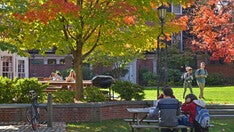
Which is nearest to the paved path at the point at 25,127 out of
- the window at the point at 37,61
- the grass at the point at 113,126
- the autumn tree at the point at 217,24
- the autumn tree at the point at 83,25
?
the grass at the point at 113,126

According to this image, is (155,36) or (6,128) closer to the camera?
(6,128)

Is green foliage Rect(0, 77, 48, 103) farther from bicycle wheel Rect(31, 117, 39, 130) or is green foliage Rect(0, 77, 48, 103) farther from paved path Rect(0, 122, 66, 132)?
bicycle wheel Rect(31, 117, 39, 130)

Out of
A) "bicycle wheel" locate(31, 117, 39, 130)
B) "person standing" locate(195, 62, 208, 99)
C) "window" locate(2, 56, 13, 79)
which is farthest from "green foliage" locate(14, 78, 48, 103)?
"window" locate(2, 56, 13, 79)

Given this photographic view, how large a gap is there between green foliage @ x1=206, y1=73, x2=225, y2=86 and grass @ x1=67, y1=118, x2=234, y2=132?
23.4 meters

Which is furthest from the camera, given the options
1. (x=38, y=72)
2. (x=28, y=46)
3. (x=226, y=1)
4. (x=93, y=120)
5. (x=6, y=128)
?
(x=38, y=72)

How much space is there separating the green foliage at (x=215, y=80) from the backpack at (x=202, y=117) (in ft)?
93.2

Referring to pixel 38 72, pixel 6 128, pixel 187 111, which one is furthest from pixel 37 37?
pixel 38 72

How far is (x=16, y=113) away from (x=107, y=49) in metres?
4.45

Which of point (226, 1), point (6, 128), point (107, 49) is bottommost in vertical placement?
point (6, 128)

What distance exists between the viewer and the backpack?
10602mm

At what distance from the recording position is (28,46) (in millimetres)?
16875

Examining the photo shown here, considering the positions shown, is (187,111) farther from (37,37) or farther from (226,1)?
(226,1)

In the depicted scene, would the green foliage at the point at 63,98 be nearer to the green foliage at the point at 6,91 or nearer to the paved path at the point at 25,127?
the paved path at the point at 25,127

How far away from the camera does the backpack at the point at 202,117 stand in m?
10.6
